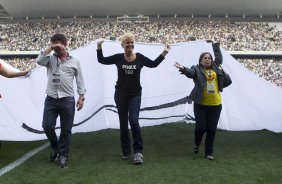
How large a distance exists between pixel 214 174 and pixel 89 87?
10.8ft

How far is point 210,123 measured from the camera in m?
5.15

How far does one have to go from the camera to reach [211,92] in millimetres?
5121

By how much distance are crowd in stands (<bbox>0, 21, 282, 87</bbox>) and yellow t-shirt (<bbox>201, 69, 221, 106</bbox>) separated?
34.5m

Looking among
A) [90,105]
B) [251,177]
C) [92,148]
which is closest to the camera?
[251,177]

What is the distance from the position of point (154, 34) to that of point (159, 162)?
39985 mm

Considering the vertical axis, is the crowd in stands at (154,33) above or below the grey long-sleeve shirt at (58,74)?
above

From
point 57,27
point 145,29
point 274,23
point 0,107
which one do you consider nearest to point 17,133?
point 0,107

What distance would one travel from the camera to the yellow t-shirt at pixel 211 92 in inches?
202

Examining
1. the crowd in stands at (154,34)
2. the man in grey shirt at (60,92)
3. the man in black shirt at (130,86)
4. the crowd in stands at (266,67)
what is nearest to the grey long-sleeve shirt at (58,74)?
the man in grey shirt at (60,92)

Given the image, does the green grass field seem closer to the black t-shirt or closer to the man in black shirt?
the man in black shirt

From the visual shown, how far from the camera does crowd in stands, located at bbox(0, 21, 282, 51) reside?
42312 millimetres

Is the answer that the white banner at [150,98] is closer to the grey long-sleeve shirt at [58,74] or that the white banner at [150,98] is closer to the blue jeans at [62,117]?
the blue jeans at [62,117]

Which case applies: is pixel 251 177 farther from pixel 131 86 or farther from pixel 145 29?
pixel 145 29

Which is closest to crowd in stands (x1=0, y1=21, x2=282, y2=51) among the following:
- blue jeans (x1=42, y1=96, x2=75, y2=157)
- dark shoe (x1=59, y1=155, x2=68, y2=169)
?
blue jeans (x1=42, y1=96, x2=75, y2=157)
